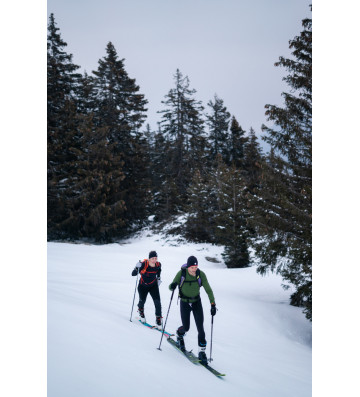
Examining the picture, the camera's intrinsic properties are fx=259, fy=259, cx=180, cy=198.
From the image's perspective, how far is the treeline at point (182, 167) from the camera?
8039 mm

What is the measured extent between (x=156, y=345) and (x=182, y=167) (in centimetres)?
2413

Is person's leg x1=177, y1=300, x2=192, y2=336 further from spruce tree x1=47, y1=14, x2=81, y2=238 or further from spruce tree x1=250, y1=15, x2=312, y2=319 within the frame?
spruce tree x1=47, y1=14, x2=81, y2=238

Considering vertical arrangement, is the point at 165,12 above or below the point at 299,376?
above

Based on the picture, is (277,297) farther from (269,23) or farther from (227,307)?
(269,23)

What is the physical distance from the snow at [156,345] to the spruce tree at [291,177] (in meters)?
1.51

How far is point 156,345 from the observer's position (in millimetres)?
4953

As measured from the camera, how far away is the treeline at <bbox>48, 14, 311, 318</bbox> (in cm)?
804

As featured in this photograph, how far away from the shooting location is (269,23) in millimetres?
6000

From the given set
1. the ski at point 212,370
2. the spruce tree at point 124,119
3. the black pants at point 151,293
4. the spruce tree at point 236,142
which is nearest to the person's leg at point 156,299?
Result: the black pants at point 151,293

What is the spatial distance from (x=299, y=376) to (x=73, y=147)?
15.9m

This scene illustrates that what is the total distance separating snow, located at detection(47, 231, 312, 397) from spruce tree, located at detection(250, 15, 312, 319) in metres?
1.51

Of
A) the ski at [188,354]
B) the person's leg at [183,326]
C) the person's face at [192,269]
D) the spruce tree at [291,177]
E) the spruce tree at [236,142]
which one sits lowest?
the ski at [188,354]

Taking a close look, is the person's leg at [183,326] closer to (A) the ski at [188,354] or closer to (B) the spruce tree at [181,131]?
(A) the ski at [188,354]
